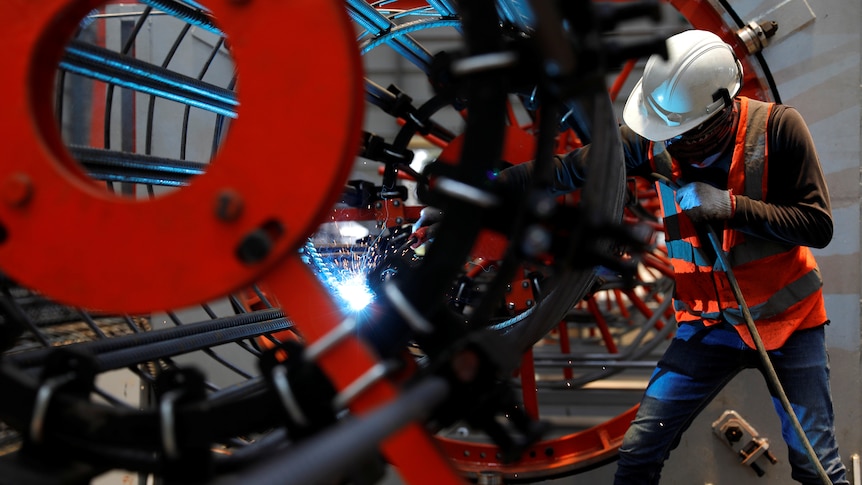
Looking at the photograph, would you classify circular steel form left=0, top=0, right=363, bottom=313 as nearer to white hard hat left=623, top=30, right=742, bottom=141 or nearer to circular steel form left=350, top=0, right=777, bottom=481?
white hard hat left=623, top=30, right=742, bottom=141

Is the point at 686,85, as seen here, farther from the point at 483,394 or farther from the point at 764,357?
the point at 483,394

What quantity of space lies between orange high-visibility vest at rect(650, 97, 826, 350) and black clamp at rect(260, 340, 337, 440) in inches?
60.4

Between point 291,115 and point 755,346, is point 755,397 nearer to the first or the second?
point 755,346

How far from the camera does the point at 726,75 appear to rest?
2080mm

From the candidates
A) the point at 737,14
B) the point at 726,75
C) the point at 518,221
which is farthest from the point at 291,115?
the point at 737,14

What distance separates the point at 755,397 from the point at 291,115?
7.57ft

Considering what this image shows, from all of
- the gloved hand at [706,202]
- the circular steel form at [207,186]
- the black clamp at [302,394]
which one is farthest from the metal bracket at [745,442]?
the circular steel form at [207,186]

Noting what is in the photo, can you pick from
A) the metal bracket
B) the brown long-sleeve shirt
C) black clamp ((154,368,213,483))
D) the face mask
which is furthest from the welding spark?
the metal bracket

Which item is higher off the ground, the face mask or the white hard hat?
the white hard hat

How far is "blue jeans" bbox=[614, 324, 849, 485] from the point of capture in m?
2.07

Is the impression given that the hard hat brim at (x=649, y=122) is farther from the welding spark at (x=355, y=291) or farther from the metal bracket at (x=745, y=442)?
the metal bracket at (x=745, y=442)

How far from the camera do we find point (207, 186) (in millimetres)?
954

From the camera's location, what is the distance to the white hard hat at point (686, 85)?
6.73 ft

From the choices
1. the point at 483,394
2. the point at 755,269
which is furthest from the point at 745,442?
the point at 483,394
